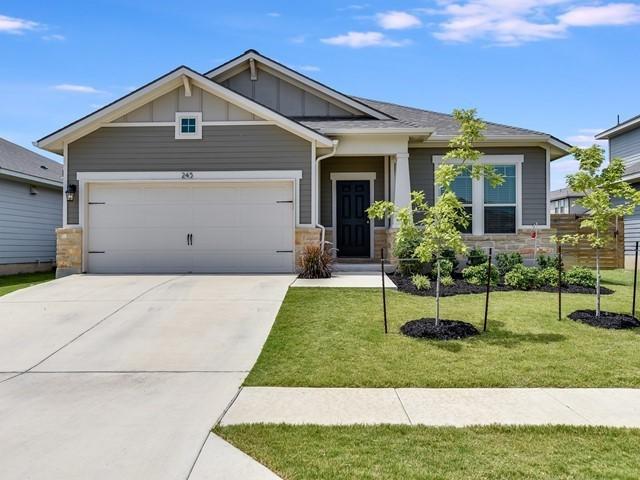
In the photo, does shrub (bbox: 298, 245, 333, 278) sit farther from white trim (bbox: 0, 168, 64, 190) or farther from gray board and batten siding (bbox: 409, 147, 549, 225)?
white trim (bbox: 0, 168, 64, 190)

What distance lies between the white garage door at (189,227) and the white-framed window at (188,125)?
4.11ft

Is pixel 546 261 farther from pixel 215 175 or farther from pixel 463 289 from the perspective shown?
pixel 215 175

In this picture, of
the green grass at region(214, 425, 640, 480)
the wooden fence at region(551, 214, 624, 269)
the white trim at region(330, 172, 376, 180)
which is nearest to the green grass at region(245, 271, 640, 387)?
the green grass at region(214, 425, 640, 480)

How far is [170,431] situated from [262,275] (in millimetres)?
7683

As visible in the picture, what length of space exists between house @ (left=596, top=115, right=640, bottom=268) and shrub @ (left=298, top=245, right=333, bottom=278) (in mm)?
12269

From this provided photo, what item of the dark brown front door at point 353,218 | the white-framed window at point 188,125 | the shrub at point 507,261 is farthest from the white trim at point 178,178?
the shrub at point 507,261

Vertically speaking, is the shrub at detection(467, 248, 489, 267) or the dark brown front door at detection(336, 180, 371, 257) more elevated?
the dark brown front door at detection(336, 180, 371, 257)

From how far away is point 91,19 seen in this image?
11.1 meters

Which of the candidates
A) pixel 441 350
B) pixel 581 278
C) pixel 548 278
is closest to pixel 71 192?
pixel 441 350

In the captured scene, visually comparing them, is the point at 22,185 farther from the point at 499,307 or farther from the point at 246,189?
the point at 499,307

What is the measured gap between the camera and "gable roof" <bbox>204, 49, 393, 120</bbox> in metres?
13.8

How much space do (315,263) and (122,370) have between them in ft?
20.1

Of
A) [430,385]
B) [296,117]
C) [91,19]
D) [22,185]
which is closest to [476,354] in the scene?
[430,385]

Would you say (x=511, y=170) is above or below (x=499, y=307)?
above
